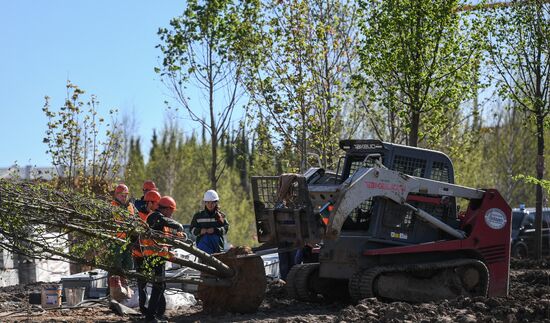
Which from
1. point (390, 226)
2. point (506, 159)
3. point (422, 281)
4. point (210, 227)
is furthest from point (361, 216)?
point (506, 159)

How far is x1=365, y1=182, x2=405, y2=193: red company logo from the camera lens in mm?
13329

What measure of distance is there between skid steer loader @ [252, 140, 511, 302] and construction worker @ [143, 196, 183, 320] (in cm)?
197

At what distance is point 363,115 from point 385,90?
26.3 feet

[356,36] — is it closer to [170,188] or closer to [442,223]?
[442,223]

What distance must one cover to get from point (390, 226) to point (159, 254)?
12.5 feet

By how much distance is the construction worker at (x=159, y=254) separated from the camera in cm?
1192

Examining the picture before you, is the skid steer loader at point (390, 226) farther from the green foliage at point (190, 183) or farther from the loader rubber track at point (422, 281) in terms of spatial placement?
the green foliage at point (190, 183)

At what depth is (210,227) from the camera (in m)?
14.7

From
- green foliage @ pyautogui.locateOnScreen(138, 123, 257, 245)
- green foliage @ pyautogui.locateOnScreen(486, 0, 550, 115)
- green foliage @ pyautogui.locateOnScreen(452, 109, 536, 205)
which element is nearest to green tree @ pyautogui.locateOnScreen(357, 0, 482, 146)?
green foliage @ pyautogui.locateOnScreen(486, 0, 550, 115)

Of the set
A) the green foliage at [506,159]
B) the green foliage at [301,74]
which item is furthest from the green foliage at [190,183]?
the green foliage at [301,74]

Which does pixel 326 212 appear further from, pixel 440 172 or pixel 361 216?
pixel 440 172

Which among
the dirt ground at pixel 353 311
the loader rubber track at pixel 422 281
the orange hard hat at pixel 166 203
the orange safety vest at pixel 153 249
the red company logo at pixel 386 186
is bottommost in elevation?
the dirt ground at pixel 353 311

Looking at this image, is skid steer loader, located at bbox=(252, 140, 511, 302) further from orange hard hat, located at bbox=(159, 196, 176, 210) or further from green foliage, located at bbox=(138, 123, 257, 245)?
green foliage, located at bbox=(138, 123, 257, 245)

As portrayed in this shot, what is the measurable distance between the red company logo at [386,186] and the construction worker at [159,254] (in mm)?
2877
